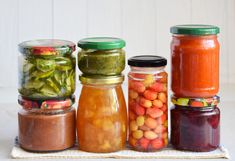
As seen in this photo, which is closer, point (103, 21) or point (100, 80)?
point (100, 80)

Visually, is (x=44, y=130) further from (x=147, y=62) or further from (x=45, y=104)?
(x=147, y=62)

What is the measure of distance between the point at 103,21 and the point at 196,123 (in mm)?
676

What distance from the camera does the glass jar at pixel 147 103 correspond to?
1230 millimetres

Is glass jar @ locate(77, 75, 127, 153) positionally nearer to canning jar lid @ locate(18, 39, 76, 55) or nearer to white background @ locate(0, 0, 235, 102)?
canning jar lid @ locate(18, 39, 76, 55)

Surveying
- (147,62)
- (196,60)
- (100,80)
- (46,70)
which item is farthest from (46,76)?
(196,60)

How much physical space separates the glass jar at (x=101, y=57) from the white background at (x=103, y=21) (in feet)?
1.89

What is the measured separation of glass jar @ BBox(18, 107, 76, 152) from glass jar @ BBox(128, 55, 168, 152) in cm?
16

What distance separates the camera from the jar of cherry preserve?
1240 mm

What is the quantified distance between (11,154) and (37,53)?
0.80 ft

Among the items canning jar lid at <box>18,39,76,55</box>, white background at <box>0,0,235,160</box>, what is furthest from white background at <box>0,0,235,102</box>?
canning jar lid at <box>18,39,76,55</box>

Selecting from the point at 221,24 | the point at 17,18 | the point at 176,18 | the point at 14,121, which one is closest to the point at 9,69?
the point at 17,18

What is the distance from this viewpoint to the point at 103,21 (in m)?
1.80

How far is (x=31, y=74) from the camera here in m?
1.21

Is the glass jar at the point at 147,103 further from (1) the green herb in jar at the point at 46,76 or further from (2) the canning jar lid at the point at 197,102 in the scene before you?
(1) the green herb in jar at the point at 46,76
